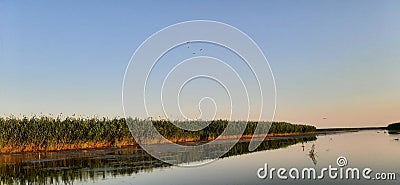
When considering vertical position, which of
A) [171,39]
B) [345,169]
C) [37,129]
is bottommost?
[345,169]

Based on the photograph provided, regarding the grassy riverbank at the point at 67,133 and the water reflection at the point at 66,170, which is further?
the grassy riverbank at the point at 67,133

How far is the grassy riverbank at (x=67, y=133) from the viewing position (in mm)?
23906

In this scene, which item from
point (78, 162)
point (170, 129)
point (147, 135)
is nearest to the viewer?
point (78, 162)

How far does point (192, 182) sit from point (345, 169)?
542cm

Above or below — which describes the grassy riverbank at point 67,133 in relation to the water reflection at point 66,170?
above

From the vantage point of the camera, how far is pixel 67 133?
2636cm

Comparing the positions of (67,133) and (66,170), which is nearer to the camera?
(66,170)

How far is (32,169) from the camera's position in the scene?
15.9 m

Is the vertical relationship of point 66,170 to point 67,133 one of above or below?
below

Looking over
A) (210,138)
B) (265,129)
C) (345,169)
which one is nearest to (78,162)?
(345,169)

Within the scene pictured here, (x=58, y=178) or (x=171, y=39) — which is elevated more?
(x=171, y=39)

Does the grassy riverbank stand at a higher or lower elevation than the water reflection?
higher

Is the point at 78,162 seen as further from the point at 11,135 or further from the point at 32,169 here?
the point at 11,135

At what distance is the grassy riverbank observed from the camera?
78.4 ft
